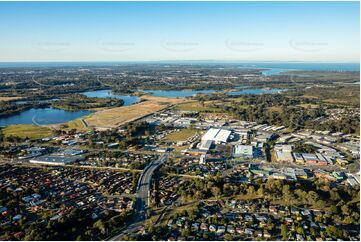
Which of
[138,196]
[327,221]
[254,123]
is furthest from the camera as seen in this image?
[254,123]

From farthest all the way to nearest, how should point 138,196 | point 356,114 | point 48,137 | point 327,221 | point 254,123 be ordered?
1. point 356,114
2. point 254,123
3. point 48,137
4. point 138,196
5. point 327,221

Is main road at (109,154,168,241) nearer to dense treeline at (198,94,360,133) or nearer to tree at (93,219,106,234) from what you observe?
tree at (93,219,106,234)

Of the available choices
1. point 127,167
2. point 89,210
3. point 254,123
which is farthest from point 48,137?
point 254,123

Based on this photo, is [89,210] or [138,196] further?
[138,196]

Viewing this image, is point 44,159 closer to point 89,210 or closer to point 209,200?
point 89,210

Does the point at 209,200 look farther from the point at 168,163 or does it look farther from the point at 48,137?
the point at 48,137

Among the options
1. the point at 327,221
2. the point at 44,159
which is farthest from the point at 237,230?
the point at 44,159

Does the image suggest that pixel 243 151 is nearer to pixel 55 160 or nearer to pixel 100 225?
pixel 100 225

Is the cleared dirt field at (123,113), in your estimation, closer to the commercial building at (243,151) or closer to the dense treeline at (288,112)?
the dense treeline at (288,112)
